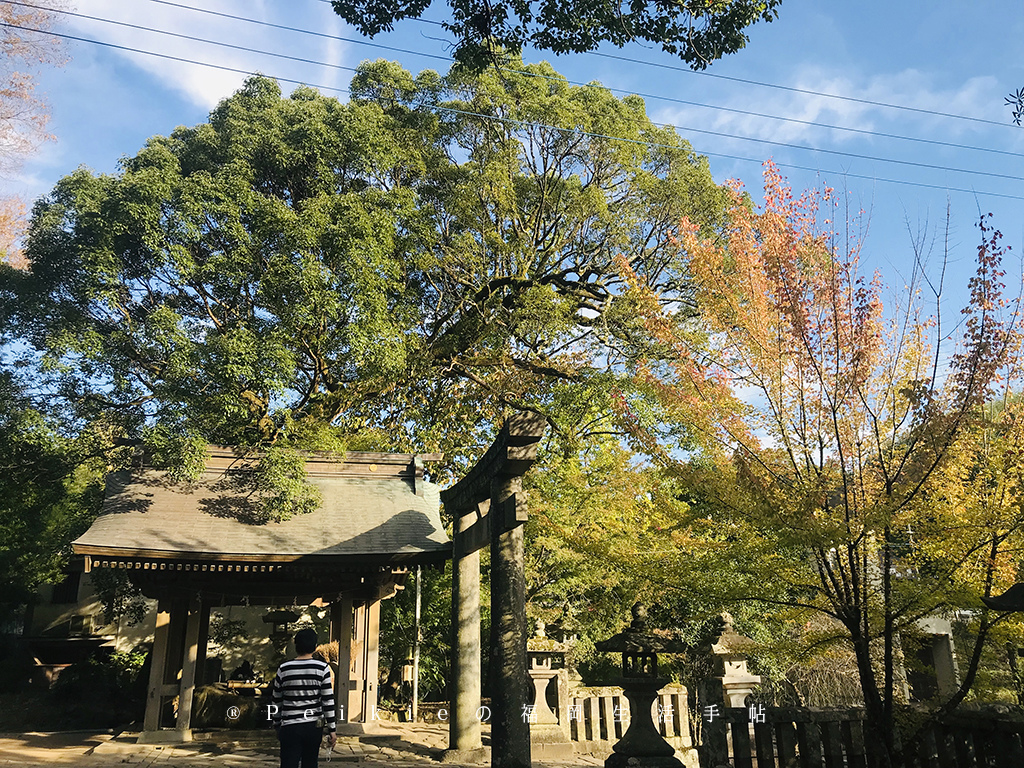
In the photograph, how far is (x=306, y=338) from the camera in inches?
590

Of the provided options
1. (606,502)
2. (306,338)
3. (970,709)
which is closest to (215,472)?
(306,338)

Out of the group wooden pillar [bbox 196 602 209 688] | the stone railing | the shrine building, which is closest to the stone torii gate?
the shrine building

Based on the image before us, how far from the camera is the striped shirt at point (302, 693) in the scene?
238 inches

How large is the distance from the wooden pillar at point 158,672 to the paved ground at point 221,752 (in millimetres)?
414

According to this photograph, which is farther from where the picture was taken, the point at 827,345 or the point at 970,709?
the point at 827,345

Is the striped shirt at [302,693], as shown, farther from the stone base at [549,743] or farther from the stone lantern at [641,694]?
the stone base at [549,743]

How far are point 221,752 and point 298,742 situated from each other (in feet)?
21.4

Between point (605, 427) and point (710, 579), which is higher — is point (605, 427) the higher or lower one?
the higher one

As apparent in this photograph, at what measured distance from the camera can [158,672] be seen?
12.3m

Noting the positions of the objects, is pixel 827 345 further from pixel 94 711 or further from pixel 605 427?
pixel 94 711

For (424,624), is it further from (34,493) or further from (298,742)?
(298,742)

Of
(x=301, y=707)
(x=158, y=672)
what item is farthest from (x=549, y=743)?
(x=158, y=672)

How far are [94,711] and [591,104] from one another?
67.6 ft

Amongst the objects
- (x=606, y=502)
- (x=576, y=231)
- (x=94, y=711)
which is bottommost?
(x=94, y=711)
